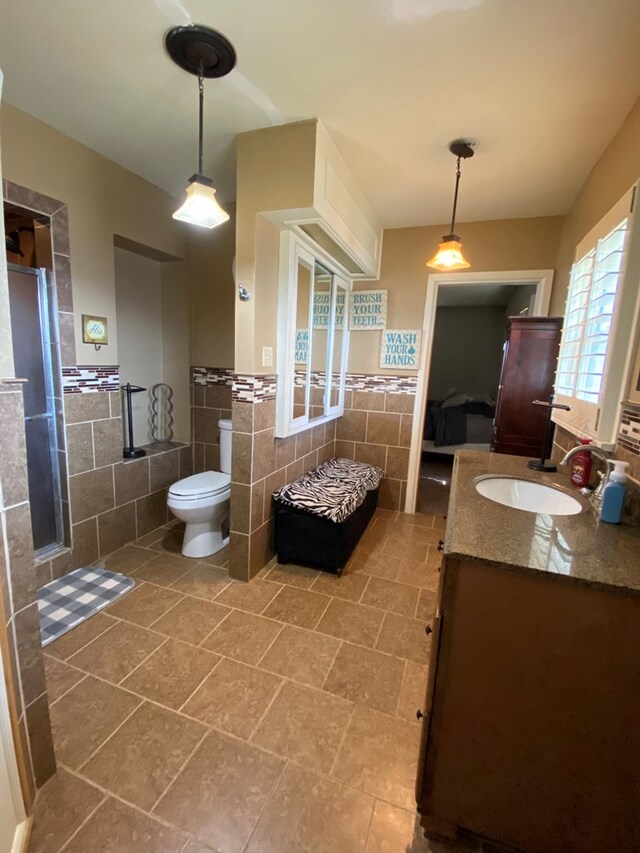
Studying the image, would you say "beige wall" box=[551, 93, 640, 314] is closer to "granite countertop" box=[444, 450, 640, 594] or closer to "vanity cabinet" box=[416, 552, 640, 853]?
"granite countertop" box=[444, 450, 640, 594]

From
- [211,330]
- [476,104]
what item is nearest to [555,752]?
[476,104]

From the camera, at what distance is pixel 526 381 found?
2291 mm

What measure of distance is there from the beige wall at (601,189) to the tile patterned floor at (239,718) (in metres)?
2.20

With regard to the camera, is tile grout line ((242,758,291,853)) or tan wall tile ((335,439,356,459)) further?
tan wall tile ((335,439,356,459))

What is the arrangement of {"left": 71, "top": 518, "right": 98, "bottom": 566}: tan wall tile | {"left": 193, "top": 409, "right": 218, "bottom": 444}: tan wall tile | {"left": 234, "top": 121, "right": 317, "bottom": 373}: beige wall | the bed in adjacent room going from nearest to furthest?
1. {"left": 234, "top": 121, "right": 317, "bottom": 373}: beige wall
2. {"left": 71, "top": 518, "right": 98, "bottom": 566}: tan wall tile
3. {"left": 193, "top": 409, "right": 218, "bottom": 444}: tan wall tile
4. the bed in adjacent room

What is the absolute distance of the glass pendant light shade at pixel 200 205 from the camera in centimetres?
150

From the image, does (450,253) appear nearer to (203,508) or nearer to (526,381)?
(526,381)

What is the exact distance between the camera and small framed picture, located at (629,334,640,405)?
1216mm

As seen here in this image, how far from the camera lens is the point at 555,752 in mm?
924

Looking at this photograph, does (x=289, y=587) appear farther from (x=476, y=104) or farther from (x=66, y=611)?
(x=476, y=104)

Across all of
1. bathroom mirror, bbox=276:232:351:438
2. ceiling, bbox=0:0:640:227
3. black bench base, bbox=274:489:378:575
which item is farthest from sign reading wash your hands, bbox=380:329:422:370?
black bench base, bbox=274:489:378:575

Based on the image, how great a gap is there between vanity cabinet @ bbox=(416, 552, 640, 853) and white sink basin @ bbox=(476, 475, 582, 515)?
60cm

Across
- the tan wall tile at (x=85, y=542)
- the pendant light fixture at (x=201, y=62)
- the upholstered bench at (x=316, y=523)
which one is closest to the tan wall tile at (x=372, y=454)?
the upholstered bench at (x=316, y=523)

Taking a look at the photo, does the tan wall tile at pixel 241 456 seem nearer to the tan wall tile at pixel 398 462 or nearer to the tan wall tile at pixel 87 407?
the tan wall tile at pixel 87 407
